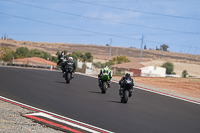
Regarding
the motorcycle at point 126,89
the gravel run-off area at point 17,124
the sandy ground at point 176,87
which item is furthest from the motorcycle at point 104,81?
the gravel run-off area at point 17,124

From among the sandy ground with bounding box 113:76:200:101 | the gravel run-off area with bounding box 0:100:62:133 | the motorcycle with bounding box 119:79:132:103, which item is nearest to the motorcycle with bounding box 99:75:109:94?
the motorcycle with bounding box 119:79:132:103

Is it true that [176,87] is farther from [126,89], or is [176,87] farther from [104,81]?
[126,89]

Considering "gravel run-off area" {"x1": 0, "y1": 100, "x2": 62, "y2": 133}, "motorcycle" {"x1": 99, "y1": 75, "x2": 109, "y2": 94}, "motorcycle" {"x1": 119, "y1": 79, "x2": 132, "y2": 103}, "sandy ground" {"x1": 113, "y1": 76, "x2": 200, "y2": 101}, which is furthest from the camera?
"sandy ground" {"x1": 113, "y1": 76, "x2": 200, "y2": 101}

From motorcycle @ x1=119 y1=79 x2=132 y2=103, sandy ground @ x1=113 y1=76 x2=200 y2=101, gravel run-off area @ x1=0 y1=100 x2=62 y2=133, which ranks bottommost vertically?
sandy ground @ x1=113 y1=76 x2=200 y2=101

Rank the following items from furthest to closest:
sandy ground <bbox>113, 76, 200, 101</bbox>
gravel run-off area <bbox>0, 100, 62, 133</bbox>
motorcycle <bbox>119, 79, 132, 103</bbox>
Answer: sandy ground <bbox>113, 76, 200, 101</bbox>, motorcycle <bbox>119, 79, 132, 103</bbox>, gravel run-off area <bbox>0, 100, 62, 133</bbox>

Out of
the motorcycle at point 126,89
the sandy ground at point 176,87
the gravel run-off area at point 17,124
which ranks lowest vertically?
the sandy ground at point 176,87

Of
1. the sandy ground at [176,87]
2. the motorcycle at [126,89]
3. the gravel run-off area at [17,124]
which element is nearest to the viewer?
the gravel run-off area at [17,124]

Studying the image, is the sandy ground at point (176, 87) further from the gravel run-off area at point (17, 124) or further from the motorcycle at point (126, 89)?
the gravel run-off area at point (17, 124)

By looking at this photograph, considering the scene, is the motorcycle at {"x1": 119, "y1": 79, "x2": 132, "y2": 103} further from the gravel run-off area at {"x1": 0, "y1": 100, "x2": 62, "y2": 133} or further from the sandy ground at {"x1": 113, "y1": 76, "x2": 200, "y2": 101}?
the sandy ground at {"x1": 113, "y1": 76, "x2": 200, "y2": 101}

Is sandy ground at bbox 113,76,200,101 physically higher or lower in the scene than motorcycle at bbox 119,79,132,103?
lower

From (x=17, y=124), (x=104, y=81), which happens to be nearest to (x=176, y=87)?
(x=104, y=81)

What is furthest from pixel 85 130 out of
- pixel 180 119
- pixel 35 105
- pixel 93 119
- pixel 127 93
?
pixel 127 93

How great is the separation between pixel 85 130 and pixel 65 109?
10.6 feet

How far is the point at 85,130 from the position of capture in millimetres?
9039
